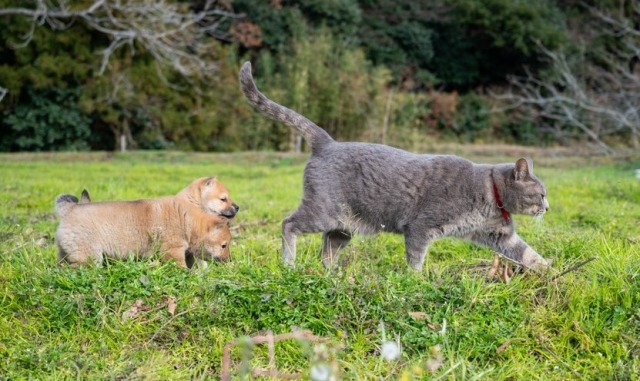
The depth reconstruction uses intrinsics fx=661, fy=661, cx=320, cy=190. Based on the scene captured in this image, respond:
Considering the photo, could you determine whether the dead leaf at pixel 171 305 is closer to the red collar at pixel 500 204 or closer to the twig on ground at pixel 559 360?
the twig on ground at pixel 559 360

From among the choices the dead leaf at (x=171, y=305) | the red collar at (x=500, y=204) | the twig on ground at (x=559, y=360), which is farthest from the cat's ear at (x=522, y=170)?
the dead leaf at (x=171, y=305)

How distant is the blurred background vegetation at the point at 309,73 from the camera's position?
2288 cm

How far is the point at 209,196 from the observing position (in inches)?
224

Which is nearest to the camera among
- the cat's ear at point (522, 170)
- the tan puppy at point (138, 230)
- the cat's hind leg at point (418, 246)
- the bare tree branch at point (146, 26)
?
the tan puppy at point (138, 230)

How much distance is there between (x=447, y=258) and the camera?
5875 mm

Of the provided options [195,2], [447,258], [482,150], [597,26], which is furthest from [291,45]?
[447,258]

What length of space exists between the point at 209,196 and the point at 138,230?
0.80 meters

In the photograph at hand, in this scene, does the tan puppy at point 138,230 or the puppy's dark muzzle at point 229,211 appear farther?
the puppy's dark muzzle at point 229,211

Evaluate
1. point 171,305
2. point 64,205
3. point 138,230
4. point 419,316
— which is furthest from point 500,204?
point 64,205

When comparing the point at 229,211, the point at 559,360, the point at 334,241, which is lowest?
the point at 559,360

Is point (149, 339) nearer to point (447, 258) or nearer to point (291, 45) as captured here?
point (447, 258)

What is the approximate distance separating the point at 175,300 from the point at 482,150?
21424 millimetres

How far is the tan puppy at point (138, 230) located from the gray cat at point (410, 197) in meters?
0.68

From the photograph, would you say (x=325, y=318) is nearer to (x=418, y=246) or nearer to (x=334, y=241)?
(x=418, y=246)
